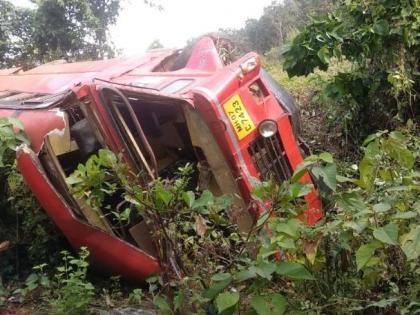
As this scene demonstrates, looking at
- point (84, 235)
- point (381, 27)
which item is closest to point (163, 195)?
point (84, 235)

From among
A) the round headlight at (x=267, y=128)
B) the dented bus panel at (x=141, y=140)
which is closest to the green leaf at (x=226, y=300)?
the dented bus panel at (x=141, y=140)

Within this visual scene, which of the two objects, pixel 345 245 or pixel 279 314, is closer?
pixel 279 314

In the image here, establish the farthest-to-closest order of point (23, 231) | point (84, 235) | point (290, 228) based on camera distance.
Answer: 1. point (23, 231)
2. point (84, 235)
3. point (290, 228)

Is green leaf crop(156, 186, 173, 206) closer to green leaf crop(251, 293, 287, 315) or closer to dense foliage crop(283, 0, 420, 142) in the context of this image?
green leaf crop(251, 293, 287, 315)

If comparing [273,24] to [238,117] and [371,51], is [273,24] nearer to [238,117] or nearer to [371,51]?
[371,51]

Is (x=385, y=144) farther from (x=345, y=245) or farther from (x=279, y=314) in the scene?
(x=279, y=314)

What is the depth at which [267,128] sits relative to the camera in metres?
3.62

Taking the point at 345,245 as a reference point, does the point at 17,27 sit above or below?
above

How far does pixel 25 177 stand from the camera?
328 cm

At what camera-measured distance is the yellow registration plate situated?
3480mm

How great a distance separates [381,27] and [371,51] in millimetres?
277

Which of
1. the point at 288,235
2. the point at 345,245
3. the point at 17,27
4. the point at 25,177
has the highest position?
the point at 17,27

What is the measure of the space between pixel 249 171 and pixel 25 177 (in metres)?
1.38

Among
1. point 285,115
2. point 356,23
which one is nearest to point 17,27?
point 356,23
